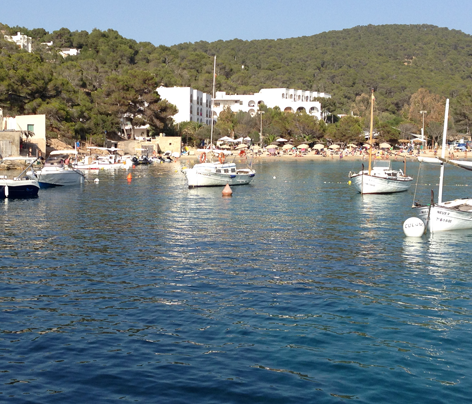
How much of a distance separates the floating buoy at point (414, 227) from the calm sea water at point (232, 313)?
87 centimetres

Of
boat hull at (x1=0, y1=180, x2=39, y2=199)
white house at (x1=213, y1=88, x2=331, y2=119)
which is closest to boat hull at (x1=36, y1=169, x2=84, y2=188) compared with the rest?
boat hull at (x1=0, y1=180, x2=39, y2=199)

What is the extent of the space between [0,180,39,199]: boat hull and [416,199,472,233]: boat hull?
1137 inches

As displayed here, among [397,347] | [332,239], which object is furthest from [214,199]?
[397,347]

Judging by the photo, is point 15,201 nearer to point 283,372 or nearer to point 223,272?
point 223,272

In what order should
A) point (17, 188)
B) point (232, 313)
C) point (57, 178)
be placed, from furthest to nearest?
1. point (57, 178)
2. point (17, 188)
3. point (232, 313)

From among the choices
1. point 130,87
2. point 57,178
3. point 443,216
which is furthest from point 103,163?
point 443,216

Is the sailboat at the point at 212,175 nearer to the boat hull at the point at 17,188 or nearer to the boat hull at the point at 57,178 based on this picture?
the boat hull at the point at 57,178

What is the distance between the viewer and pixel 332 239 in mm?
26719

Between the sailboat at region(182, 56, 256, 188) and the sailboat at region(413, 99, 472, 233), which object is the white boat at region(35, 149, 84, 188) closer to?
the sailboat at region(182, 56, 256, 188)

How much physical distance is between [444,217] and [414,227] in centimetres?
186

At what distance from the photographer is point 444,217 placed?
89.5 ft

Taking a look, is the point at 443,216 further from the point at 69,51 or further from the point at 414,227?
the point at 69,51

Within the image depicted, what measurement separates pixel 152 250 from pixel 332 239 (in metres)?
8.95

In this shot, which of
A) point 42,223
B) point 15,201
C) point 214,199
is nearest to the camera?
point 42,223
